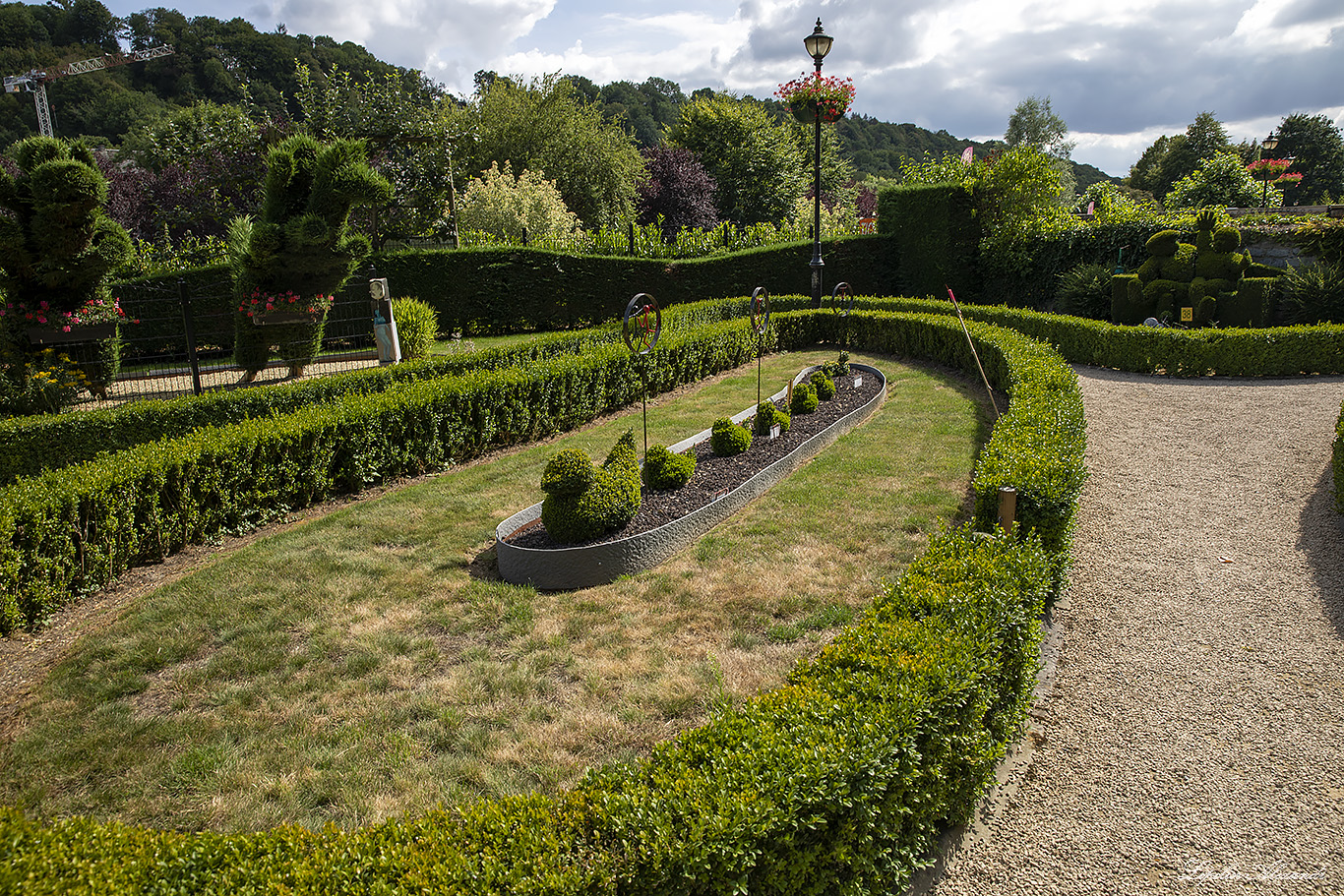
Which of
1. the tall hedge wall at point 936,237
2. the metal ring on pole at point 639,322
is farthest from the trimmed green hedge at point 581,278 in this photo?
the metal ring on pole at point 639,322

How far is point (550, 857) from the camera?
212cm

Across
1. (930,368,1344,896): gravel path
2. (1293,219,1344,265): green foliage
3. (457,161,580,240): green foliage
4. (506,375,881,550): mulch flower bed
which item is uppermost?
(457,161,580,240): green foliage

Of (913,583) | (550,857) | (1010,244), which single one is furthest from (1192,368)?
(550,857)

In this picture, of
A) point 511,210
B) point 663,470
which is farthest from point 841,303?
point 663,470

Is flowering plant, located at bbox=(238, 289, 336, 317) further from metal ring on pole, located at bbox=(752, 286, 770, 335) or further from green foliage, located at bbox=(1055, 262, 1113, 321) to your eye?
green foliage, located at bbox=(1055, 262, 1113, 321)

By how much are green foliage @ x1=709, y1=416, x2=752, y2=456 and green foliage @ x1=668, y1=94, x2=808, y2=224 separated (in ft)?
127

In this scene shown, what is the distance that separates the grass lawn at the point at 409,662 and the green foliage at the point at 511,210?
18.6 m

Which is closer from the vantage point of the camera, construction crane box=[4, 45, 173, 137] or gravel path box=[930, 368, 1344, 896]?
gravel path box=[930, 368, 1344, 896]

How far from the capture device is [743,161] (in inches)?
1750

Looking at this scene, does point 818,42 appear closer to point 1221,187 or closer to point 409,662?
point 409,662

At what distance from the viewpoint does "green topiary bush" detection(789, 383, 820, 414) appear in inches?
375

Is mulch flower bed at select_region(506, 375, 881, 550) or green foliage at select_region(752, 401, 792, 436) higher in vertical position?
green foliage at select_region(752, 401, 792, 436)

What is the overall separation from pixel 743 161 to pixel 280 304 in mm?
37824

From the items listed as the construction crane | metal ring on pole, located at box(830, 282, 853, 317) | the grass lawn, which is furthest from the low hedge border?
the construction crane
